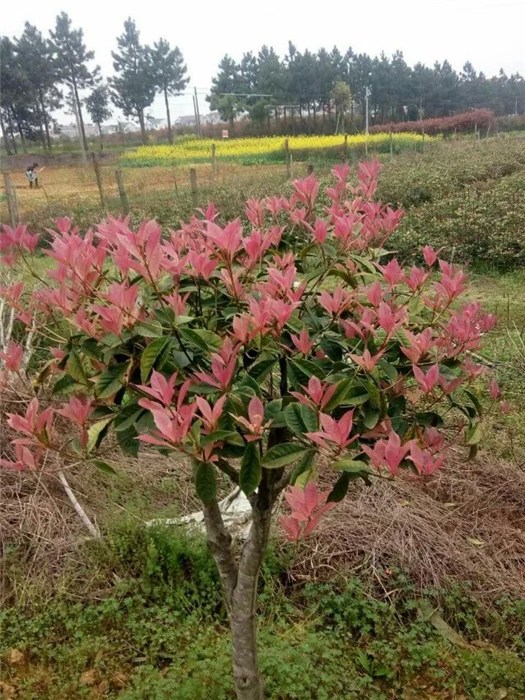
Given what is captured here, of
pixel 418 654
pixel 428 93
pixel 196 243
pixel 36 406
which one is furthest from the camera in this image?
pixel 428 93

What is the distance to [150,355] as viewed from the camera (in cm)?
74

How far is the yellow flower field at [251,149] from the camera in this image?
13414 millimetres

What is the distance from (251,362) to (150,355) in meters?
0.18

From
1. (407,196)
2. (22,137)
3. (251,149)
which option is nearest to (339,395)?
(407,196)

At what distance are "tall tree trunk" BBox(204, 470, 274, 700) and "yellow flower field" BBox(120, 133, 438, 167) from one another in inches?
509

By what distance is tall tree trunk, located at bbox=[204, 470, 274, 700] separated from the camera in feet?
3.29

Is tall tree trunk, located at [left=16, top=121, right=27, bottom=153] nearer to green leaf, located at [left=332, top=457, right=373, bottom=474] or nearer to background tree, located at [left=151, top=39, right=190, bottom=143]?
background tree, located at [left=151, top=39, right=190, bottom=143]

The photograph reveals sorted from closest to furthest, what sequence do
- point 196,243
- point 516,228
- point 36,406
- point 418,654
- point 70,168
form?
point 36,406 → point 196,243 → point 418,654 → point 516,228 → point 70,168

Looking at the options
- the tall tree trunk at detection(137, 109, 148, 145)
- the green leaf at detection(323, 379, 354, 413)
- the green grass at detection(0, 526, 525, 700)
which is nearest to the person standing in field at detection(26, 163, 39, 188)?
the tall tree trunk at detection(137, 109, 148, 145)

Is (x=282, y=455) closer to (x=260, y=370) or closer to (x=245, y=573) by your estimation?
(x=260, y=370)

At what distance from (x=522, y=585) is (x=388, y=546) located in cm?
42

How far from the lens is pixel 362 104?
18.5 metres

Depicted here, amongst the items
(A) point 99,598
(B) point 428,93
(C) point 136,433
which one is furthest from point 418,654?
(B) point 428,93

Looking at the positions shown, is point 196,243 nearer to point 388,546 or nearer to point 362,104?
point 388,546
